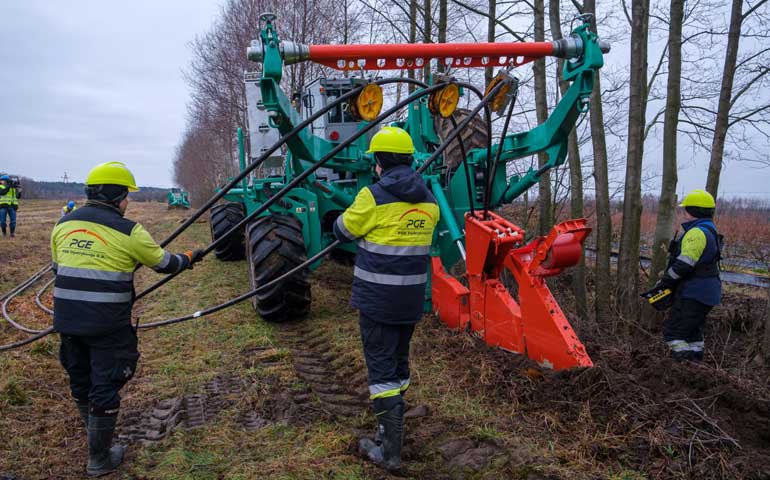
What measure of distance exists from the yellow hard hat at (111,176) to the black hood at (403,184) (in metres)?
1.53

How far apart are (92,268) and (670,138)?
7.03 meters

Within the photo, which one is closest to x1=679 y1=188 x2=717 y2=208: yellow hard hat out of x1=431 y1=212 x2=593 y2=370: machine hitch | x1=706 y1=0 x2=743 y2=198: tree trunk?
x1=431 y1=212 x2=593 y2=370: machine hitch

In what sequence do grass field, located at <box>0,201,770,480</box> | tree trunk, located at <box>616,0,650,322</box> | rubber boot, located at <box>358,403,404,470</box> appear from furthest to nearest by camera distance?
tree trunk, located at <box>616,0,650,322</box> < rubber boot, located at <box>358,403,404,470</box> < grass field, located at <box>0,201,770,480</box>

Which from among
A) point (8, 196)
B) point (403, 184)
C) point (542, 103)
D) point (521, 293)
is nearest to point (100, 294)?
point (403, 184)

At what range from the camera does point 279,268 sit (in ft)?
17.9

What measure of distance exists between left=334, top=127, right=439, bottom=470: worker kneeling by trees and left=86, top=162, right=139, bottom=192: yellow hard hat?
1.34 meters

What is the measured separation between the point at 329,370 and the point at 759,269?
1308 centimetres

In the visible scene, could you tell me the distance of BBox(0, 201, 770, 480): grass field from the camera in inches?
114

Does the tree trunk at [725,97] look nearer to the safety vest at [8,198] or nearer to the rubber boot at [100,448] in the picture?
the rubber boot at [100,448]

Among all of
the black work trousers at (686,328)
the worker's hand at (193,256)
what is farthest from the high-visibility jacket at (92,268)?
the black work trousers at (686,328)

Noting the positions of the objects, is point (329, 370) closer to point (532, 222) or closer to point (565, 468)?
point (565, 468)

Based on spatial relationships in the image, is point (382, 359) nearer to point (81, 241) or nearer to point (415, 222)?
point (415, 222)

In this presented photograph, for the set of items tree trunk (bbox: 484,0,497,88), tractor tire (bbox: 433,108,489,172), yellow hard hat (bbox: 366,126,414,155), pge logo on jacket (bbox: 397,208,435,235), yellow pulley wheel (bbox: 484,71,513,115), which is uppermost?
tree trunk (bbox: 484,0,497,88)

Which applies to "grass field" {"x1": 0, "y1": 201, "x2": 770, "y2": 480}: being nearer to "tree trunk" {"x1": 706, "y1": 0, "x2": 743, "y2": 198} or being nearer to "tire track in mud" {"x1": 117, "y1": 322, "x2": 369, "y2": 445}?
"tire track in mud" {"x1": 117, "y1": 322, "x2": 369, "y2": 445}
